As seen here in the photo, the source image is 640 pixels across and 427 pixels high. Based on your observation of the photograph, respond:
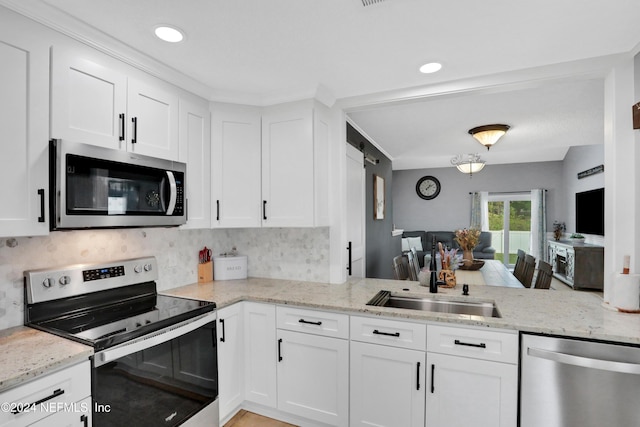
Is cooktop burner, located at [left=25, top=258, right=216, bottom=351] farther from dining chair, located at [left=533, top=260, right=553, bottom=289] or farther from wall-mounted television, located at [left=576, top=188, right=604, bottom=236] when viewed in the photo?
wall-mounted television, located at [left=576, top=188, right=604, bottom=236]

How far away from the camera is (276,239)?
114 inches

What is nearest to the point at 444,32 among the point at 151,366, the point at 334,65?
the point at 334,65

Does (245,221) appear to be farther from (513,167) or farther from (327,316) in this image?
(513,167)

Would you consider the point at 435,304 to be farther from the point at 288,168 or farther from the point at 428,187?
the point at 428,187

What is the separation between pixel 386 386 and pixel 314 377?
47 cm

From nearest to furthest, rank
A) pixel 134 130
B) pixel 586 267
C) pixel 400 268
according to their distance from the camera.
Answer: pixel 134 130
pixel 400 268
pixel 586 267

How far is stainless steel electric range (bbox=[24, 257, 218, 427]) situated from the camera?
1.44 meters

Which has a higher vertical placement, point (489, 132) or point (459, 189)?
point (489, 132)

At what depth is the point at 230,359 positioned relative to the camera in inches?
85.5

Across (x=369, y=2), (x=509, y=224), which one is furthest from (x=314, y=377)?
(x=509, y=224)

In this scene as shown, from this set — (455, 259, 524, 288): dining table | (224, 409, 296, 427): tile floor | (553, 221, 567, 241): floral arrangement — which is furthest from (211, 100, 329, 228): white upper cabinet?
(553, 221, 567, 241): floral arrangement

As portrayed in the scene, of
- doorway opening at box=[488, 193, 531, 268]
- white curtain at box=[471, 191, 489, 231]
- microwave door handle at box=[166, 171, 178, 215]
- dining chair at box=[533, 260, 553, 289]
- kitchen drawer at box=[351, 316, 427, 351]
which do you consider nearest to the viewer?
kitchen drawer at box=[351, 316, 427, 351]

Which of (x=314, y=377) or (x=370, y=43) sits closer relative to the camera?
(x=370, y=43)

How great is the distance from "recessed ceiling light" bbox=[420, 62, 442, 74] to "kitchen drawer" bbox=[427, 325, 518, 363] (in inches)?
63.2
